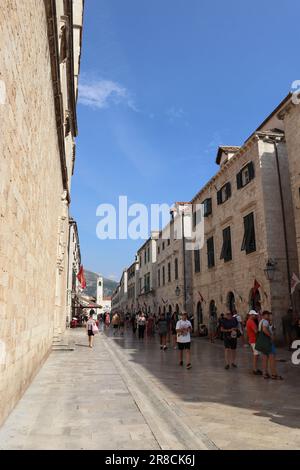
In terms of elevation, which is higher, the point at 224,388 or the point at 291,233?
the point at 291,233

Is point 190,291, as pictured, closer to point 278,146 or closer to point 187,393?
point 278,146

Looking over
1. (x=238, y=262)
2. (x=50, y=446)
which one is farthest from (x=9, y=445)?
(x=238, y=262)

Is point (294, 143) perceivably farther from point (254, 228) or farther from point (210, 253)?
point (210, 253)

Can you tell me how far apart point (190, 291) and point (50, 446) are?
85.8ft

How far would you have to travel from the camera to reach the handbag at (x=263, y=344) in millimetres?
9109

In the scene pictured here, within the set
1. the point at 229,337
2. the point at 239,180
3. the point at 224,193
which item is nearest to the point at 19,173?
the point at 229,337

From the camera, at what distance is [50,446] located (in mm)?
4250

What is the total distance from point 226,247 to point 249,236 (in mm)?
2789

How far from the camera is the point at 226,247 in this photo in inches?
853

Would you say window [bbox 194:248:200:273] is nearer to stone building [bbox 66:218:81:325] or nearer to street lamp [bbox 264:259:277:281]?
street lamp [bbox 264:259:277:281]

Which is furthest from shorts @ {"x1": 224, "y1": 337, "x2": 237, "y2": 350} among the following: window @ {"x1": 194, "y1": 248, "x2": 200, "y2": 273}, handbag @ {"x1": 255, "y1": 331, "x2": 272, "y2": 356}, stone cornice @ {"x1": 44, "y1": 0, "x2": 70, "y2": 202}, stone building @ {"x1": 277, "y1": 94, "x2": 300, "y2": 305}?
window @ {"x1": 194, "y1": 248, "x2": 200, "y2": 273}
